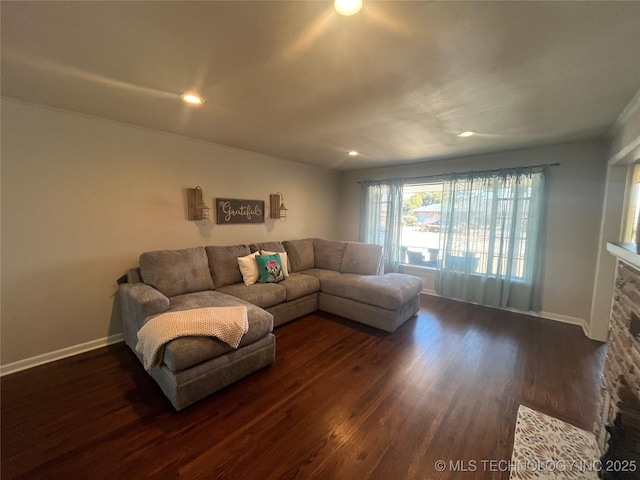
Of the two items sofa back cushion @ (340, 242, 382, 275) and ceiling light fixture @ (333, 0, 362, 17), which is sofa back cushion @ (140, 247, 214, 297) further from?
ceiling light fixture @ (333, 0, 362, 17)

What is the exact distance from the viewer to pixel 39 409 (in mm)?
1729

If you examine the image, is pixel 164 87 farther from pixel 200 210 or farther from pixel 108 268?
pixel 108 268

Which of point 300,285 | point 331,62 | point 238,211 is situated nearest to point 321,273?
point 300,285

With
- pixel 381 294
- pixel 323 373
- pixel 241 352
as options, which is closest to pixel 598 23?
pixel 381 294

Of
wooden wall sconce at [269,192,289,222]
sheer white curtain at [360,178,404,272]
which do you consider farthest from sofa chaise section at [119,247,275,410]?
sheer white curtain at [360,178,404,272]

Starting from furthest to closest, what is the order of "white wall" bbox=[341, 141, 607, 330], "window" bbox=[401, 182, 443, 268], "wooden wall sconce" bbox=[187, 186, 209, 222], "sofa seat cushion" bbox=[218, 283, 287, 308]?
"window" bbox=[401, 182, 443, 268] → "wooden wall sconce" bbox=[187, 186, 209, 222] → "white wall" bbox=[341, 141, 607, 330] → "sofa seat cushion" bbox=[218, 283, 287, 308]

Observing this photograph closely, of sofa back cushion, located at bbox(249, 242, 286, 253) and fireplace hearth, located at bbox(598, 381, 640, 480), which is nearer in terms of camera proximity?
fireplace hearth, located at bbox(598, 381, 640, 480)

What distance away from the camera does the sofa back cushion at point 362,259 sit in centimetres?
369

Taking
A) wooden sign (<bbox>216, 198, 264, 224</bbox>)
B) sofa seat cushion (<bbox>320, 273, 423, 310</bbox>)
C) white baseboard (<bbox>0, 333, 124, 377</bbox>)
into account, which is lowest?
white baseboard (<bbox>0, 333, 124, 377</bbox>)

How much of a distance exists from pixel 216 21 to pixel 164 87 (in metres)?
0.93

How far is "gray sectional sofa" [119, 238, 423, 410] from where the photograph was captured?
179 cm

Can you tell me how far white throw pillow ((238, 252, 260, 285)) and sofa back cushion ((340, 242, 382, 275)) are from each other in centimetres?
139

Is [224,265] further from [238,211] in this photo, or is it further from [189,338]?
[189,338]

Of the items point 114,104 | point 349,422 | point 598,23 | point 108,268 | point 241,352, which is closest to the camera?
point 598,23
